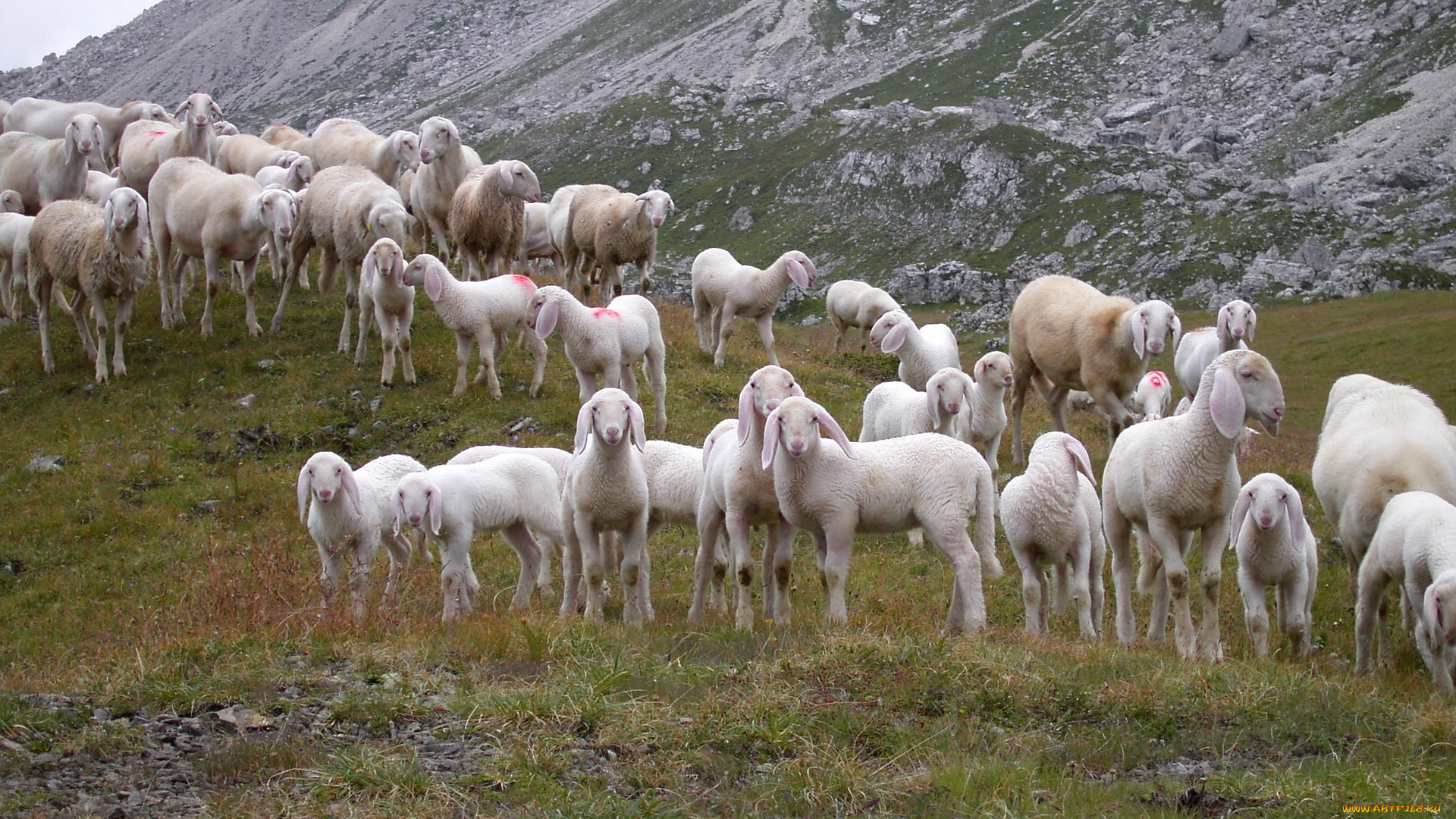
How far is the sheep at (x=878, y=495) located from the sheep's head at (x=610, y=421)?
107 centimetres

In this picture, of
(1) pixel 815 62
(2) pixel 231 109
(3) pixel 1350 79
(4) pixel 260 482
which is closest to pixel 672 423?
(4) pixel 260 482

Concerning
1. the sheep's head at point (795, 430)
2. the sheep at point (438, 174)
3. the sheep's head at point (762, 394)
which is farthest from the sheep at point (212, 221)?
the sheep's head at point (795, 430)

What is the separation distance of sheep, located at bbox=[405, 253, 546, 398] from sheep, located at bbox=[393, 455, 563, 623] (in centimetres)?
448

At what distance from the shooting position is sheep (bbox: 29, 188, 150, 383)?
15531 mm

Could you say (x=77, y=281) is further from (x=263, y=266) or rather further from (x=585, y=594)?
(x=585, y=594)

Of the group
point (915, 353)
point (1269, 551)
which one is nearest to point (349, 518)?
point (1269, 551)

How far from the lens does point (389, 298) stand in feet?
49.3

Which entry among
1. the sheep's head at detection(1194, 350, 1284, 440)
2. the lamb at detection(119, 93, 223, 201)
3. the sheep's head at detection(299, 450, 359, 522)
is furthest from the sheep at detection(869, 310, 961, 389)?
the lamb at detection(119, 93, 223, 201)

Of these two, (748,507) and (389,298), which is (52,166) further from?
(748,507)

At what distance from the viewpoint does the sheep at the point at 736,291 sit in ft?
58.1

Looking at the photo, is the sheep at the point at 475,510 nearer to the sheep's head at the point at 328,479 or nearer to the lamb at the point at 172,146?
the sheep's head at the point at 328,479

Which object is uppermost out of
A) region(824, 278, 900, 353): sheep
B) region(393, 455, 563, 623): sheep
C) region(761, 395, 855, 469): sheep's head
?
region(761, 395, 855, 469): sheep's head

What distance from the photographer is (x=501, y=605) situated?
10.1m

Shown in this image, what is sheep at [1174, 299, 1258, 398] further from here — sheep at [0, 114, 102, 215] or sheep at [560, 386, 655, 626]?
sheep at [0, 114, 102, 215]
